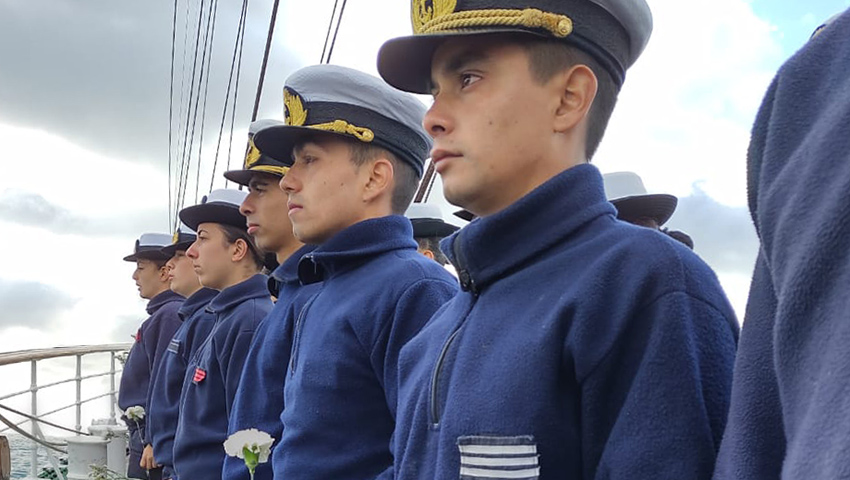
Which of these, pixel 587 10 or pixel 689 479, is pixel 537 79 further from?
pixel 689 479

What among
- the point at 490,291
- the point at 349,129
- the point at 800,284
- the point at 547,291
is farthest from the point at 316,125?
the point at 800,284

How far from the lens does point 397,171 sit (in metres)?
2.20

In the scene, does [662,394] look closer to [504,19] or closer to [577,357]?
[577,357]

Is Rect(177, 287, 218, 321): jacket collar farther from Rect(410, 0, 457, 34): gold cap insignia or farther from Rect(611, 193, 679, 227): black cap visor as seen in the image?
Rect(410, 0, 457, 34): gold cap insignia

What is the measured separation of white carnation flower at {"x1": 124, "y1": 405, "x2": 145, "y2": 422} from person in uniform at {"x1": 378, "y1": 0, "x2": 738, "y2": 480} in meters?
3.65

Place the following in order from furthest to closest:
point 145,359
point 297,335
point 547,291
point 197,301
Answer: point 145,359, point 197,301, point 297,335, point 547,291

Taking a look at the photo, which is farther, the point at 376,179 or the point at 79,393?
the point at 79,393

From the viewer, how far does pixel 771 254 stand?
0.63m

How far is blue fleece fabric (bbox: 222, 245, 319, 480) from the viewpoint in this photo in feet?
6.92

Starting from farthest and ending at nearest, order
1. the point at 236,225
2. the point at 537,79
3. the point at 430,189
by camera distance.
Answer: the point at 430,189
the point at 236,225
the point at 537,79

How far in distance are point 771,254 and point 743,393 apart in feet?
0.48

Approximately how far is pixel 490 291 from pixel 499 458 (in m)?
0.27

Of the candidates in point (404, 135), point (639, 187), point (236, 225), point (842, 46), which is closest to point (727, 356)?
point (842, 46)

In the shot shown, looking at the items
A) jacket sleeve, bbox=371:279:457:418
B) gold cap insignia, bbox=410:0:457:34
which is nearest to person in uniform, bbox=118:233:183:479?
jacket sleeve, bbox=371:279:457:418
